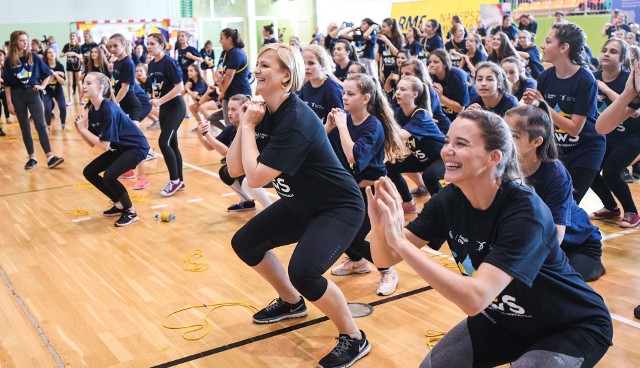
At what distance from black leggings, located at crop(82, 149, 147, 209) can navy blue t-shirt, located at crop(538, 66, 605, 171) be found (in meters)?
3.87

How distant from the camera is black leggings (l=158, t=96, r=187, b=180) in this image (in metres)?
7.35

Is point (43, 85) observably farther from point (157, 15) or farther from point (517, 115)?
point (157, 15)

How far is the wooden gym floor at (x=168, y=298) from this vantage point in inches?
147

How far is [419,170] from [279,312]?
265 cm

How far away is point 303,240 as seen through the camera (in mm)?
3520

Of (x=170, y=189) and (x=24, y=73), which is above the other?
(x=24, y=73)

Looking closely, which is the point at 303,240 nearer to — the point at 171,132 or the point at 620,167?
the point at 620,167

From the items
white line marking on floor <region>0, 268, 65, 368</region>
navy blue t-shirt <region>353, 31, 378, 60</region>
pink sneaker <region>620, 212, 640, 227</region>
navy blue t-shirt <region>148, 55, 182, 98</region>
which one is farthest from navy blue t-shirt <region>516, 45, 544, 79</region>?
white line marking on floor <region>0, 268, 65, 368</region>

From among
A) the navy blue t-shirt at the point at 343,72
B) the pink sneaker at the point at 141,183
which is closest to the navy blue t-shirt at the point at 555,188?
the navy blue t-shirt at the point at 343,72

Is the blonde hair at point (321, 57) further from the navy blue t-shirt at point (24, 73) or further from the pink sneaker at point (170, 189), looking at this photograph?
the navy blue t-shirt at point (24, 73)

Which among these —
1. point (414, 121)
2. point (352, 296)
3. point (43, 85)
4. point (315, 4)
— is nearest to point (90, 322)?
point (352, 296)

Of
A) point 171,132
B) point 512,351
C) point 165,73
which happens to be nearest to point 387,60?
point 165,73

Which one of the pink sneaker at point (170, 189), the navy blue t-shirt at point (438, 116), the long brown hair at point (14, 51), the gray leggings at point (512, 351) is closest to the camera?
the gray leggings at point (512, 351)

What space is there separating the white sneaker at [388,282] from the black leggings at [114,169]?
2970 millimetres
